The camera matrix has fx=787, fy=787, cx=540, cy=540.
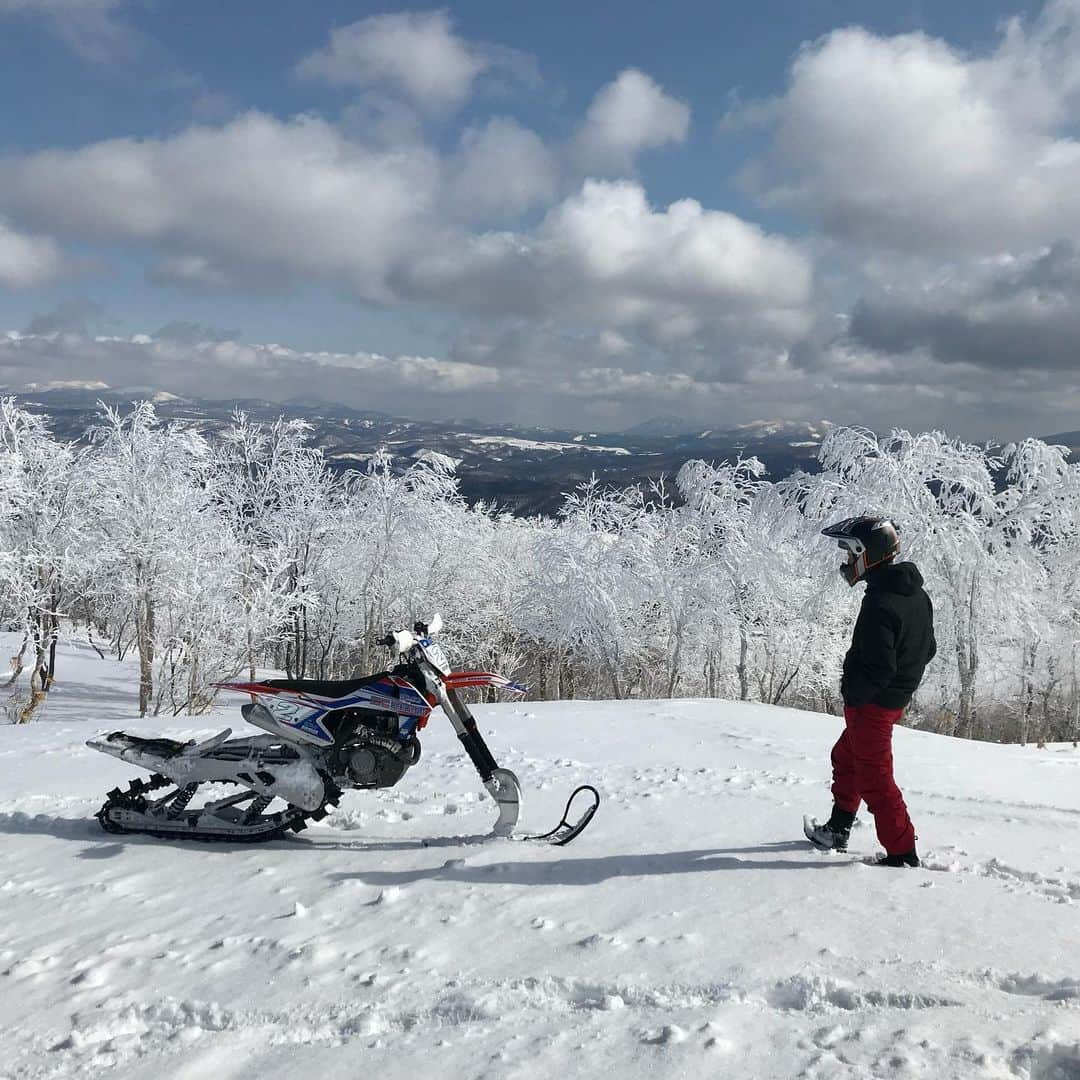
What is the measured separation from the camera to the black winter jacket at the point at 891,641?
15.1 feet

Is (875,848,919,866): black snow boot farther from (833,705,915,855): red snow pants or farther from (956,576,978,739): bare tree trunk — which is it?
(956,576,978,739): bare tree trunk

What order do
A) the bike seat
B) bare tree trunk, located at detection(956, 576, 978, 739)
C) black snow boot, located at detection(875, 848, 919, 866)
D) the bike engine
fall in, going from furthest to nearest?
bare tree trunk, located at detection(956, 576, 978, 739)
the bike seat
the bike engine
black snow boot, located at detection(875, 848, 919, 866)

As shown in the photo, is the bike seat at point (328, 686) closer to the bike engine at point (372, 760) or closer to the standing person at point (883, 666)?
the bike engine at point (372, 760)

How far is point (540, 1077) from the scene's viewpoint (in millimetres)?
2721

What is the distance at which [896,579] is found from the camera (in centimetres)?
468

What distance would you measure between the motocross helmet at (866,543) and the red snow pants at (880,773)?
2.66 ft

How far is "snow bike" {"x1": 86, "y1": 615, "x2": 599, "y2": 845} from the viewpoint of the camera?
16.7 feet

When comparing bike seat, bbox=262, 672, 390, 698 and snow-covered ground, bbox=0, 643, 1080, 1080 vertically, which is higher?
bike seat, bbox=262, 672, 390, 698

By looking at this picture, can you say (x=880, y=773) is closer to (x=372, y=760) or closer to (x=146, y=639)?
(x=372, y=760)

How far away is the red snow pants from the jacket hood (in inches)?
27.7

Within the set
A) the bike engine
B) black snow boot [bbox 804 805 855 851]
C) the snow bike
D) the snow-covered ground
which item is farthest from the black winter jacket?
the bike engine

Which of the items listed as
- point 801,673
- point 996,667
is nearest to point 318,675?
point 801,673

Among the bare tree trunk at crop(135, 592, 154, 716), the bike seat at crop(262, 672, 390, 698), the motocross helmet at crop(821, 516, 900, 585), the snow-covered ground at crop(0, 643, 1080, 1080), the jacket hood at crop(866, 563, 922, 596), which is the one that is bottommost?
the bare tree trunk at crop(135, 592, 154, 716)

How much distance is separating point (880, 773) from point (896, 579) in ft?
3.75
